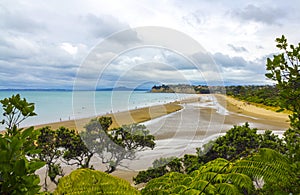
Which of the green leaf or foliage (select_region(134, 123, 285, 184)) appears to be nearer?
the green leaf

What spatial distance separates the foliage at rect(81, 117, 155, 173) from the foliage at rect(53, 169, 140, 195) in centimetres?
592

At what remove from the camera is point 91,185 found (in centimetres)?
134

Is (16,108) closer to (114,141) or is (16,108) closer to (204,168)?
(204,168)

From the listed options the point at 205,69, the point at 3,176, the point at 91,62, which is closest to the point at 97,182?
the point at 3,176

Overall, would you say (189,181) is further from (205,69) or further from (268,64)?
(205,69)

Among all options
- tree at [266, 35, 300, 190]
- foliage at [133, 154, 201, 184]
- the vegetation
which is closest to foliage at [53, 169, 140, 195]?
the vegetation

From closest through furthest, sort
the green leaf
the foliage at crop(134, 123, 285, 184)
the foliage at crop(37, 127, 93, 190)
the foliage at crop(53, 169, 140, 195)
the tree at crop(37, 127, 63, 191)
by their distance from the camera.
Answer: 1. the green leaf
2. the foliage at crop(53, 169, 140, 195)
3. the foliage at crop(134, 123, 285, 184)
4. the tree at crop(37, 127, 63, 191)
5. the foliage at crop(37, 127, 93, 190)

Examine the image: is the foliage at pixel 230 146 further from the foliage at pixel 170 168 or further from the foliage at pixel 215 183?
the foliage at pixel 215 183

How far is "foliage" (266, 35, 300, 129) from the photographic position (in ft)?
5.25

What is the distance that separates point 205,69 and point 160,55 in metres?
0.93

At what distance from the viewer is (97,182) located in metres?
Result: 1.39

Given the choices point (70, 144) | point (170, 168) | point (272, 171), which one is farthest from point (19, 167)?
point (70, 144)

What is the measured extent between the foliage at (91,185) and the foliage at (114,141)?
233 inches

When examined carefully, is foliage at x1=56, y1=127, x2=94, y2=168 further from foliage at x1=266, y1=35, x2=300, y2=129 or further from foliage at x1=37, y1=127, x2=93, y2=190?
foliage at x1=266, y1=35, x2=300, y2=129
